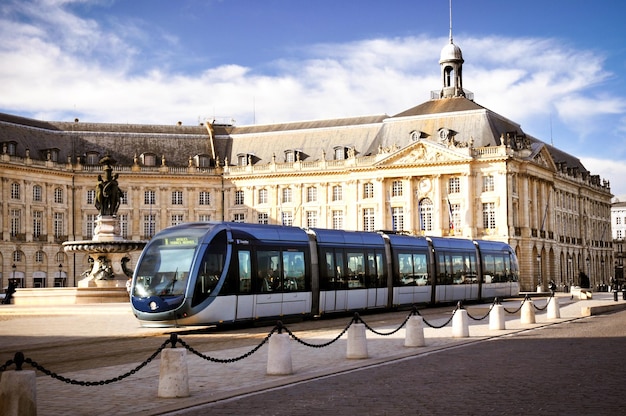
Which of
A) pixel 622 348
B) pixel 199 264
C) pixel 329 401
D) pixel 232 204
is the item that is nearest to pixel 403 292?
pixel 199 264

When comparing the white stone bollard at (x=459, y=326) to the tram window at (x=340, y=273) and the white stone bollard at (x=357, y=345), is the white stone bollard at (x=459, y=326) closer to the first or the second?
the white stone bollard at (x=357, y=345)

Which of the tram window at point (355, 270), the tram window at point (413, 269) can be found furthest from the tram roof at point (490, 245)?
the tram window at point (355, 270)

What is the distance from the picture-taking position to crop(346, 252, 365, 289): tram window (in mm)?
36656

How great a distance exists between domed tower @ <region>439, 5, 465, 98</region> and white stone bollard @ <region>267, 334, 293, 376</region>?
280 ft

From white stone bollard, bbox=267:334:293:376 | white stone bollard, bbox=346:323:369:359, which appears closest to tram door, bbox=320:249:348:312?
white stone bollard, bbox=346:323:369:359

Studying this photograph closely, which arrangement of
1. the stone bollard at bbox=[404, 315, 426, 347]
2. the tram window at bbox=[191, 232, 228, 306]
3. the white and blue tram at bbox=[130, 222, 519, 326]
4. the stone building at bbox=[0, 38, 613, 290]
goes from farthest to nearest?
1. the stone building at bbox=[0, 38, 613, 290]
2. the white and blue tram at bbox=[130, 222, 519, 326]
3. the tram window at bbox=[191, 232, 228, 306]
4. the stone bollard at bbox=[404, 315, 426, 347]

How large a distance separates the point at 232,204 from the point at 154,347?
79419 millimetres

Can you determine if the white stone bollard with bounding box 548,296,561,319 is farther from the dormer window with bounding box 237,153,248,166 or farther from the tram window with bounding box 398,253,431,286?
the dormer window with bounding box 237,153,248,166

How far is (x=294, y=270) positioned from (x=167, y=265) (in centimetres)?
583

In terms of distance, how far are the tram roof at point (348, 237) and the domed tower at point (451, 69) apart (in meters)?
63.8

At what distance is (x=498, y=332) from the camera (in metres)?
28.6

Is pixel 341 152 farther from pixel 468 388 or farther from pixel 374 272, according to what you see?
pixel 468 388

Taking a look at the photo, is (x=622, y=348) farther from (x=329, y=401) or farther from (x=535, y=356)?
(x=329, y=401)

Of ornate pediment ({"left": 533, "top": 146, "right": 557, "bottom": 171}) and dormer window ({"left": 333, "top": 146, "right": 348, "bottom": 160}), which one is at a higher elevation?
dormer window ({"left": 333, "top": 146, "right": 348, "bottom": 160})
